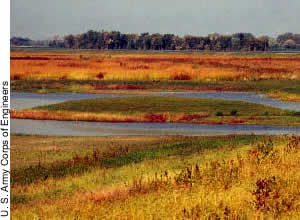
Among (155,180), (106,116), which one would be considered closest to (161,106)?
(106,116)

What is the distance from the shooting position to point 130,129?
3375 cm

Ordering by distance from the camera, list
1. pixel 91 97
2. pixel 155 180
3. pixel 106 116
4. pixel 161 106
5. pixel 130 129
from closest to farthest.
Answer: pixel 155 180 < pixel 130 129 < pixel 106 116 < pixel 161 106 < pixel 91 97

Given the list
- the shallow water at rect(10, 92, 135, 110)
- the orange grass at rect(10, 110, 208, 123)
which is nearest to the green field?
the orange grass at rect(10, 110, 208, 123)

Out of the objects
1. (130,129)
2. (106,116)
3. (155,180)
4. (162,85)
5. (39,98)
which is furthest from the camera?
(162,85)

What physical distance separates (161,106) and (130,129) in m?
9.20

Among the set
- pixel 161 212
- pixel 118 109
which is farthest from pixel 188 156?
pixel 118 109

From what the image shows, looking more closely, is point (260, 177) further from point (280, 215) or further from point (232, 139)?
point (232, 139)

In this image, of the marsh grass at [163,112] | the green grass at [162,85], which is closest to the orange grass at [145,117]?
the marsh grass at [163,112]

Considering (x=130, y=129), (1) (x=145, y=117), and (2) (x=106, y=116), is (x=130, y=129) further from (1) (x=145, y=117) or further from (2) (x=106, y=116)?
(2) (x=106, y=116)

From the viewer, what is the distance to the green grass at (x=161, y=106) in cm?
4069

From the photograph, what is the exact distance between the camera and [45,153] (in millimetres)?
23188

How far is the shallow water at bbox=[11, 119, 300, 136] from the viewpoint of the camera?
31.7m

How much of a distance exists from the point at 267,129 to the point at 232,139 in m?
7.75

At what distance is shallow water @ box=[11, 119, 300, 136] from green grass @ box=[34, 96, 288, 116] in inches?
175
